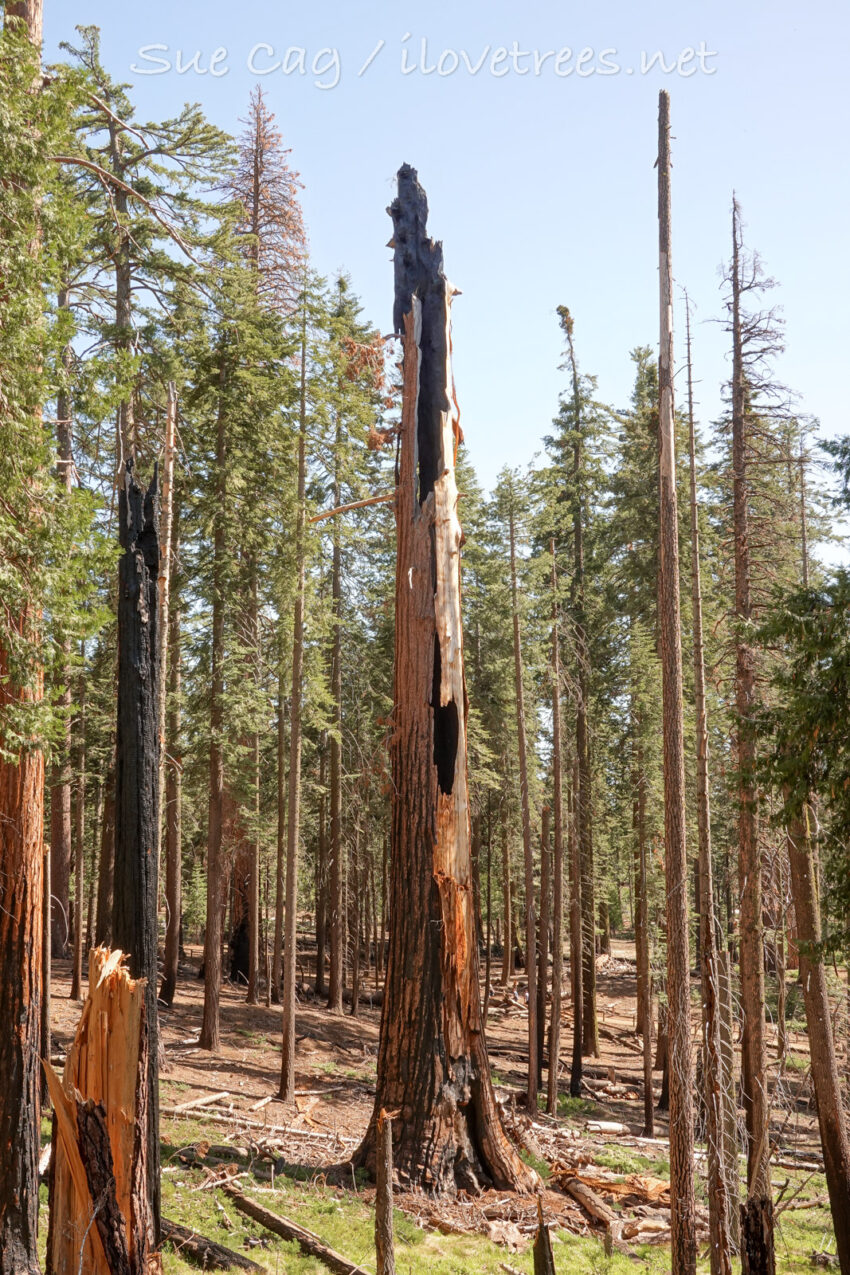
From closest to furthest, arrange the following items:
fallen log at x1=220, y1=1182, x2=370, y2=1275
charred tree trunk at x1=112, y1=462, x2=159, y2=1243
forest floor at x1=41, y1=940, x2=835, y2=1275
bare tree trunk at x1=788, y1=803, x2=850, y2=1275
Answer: charred tree trunk at x1=112, y1=462, x2=159, y2=1243, fallen log at x1=220, y1=1182, x2=370, y2=1275, forest floor at x1=41, y1=940, x2=835, y2=1275, bare tree trunk at x1=788, y1=803, x2=850, y2=1275

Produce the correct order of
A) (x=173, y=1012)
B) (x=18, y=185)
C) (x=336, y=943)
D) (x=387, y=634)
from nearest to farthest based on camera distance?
(x=18, y=185)
(x=173, y=1012)
(x=336, y=943)
(x=387, y=634)

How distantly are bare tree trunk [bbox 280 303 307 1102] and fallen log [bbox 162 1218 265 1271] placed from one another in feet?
23.9

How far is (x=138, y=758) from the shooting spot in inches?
247

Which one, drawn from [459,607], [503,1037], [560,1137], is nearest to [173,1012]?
[560,1137]

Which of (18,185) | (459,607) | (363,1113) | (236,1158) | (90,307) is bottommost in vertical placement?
(363,1113)

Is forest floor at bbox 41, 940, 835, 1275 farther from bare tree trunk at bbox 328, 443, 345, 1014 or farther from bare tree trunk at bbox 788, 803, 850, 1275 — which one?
bare tree trunk at bbox 328, 443, 345, 1014

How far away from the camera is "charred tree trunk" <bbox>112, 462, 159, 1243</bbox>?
6137 mm

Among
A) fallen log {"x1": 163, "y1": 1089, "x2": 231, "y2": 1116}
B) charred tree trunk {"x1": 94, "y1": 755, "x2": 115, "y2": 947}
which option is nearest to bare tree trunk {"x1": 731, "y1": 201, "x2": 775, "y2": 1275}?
fallen log {"x1": 163, "y1": 1089, "x2": 231, "y2": 1116}

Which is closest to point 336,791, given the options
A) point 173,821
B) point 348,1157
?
point 173,821

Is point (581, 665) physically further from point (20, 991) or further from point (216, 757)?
point (20, 991)

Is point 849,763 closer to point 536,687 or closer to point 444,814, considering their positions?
point 444,814

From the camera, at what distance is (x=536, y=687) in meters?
26.2

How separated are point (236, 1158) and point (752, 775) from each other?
25.2ft

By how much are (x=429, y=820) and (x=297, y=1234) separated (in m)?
4.00
